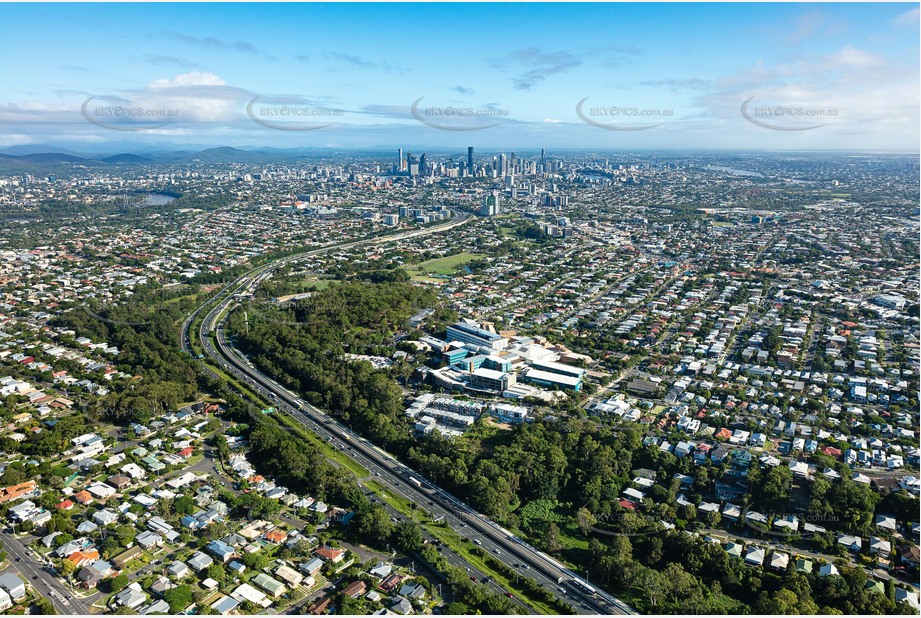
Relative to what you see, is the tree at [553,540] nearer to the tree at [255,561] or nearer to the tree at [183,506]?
the tree at [255,561]

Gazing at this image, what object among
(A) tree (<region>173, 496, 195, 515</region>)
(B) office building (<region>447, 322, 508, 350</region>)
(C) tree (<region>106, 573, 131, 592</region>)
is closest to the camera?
(C) tree (<region>106, 573, 131, 592</region>)

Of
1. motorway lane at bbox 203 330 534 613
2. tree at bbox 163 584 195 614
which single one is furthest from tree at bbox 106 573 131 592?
motorway lane at bbox 203 330 534 613

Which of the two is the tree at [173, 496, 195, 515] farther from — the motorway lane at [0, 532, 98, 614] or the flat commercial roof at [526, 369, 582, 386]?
the flat commercial roof at [526, 369, 582, 386]

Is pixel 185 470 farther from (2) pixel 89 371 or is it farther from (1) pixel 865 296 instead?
(1) pixel 865 296

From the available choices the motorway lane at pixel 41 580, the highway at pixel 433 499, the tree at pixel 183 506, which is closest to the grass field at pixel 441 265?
the highway at pixel 433 499

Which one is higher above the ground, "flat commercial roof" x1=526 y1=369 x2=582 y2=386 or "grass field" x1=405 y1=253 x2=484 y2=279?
"grass field" x1=405 y1=253 x2=484 y2=279

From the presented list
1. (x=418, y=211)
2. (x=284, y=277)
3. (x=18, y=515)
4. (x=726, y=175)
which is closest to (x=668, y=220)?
(x=418, y=211)
